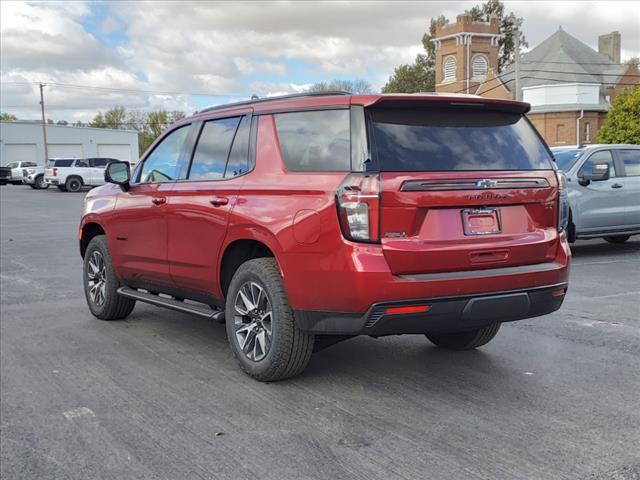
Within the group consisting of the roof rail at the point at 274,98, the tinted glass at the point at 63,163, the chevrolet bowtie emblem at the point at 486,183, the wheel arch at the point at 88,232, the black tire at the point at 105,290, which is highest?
the tinted glass at the point at 63,163

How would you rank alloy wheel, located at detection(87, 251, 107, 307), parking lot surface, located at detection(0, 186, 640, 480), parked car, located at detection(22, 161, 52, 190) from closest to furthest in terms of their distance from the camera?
parking lot surface, located at detection(0, 186, 640, 480) < alloy wheel, located at detection(87, 251, 107, 307) < parked car, located at detection(22, 161, 52, 190)

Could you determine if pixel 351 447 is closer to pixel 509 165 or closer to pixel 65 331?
pixel 509 165

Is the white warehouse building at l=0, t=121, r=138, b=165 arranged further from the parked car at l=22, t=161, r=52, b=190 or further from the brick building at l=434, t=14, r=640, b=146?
the brick building at l=434, t=14, r=640, b=146

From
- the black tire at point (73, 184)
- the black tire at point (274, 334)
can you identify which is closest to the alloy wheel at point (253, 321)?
the black tire at point (274, 334)

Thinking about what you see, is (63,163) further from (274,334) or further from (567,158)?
(274,334)

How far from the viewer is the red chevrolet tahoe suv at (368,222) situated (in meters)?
4.16

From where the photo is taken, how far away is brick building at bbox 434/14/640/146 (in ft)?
175

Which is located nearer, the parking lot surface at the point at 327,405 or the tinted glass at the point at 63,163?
the parking lot surface at the point at 327,405

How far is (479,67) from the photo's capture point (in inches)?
2790

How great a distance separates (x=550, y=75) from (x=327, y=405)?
198 ft

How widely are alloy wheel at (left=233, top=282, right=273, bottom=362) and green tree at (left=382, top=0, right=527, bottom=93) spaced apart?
78.4 metres

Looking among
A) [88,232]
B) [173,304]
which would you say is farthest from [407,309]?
[88,232]

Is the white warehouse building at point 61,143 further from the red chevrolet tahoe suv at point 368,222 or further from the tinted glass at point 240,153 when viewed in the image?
the red chevrolet tahoe suv at point 368,222

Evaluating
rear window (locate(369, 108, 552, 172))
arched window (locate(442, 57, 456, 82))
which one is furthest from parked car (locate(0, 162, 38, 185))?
rear window (locate(369, 108, 552, 172))
